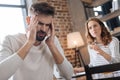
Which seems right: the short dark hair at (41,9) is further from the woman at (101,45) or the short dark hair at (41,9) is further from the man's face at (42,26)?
the woman at (101,45)

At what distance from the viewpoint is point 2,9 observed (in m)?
4.99

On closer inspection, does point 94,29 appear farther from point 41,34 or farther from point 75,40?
point 75,40

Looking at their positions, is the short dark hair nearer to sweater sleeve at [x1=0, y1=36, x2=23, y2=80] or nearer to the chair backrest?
sweater sleeve at [x1=0, y1=36, x2=23, y2=80]

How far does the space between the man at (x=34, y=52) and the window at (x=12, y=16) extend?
333cm

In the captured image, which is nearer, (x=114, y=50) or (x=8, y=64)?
(x=8, y=64)

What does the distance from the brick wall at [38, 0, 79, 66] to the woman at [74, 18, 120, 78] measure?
2172 mm

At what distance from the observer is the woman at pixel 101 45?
9.33 ft

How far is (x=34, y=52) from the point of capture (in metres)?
1.55

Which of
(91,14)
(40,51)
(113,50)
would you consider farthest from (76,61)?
(40,51)

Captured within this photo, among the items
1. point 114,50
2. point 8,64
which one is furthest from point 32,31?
point 114,50

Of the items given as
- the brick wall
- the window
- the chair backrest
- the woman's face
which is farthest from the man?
the brick wall

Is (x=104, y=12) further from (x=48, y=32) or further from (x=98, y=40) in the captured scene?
(x=48, y=32)

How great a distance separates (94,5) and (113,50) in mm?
2460

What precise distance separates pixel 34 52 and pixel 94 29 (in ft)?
5.68
